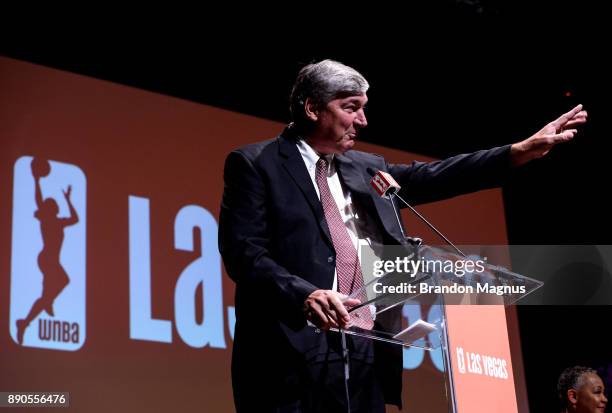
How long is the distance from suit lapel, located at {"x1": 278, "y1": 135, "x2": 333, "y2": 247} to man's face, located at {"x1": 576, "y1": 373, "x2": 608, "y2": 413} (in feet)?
10.3

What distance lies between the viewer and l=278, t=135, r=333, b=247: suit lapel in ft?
7.55

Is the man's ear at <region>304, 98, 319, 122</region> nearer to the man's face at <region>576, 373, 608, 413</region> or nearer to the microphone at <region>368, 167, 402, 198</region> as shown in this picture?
the microphone at <region>368, 167, 402, 198</region>

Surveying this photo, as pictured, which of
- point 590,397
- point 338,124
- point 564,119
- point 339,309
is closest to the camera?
point 339,309

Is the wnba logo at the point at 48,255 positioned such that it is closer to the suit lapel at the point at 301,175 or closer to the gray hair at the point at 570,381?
the suit lapel at the point at 301,175

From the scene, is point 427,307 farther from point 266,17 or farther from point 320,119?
point 266,17

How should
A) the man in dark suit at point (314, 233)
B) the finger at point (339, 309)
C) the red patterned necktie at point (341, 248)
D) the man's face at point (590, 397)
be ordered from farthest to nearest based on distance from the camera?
the man's face at point (590, 397) < the red patterned necktie at point (341, 248) < the man in dark suit at point (314, 233) < the finger at point (339, 309)

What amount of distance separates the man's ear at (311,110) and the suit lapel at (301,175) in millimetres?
95

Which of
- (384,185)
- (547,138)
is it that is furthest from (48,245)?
(547,138)

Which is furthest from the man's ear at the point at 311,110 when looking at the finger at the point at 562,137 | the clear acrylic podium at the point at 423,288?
the finger at the point at 562,137

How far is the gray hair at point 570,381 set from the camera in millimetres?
4914

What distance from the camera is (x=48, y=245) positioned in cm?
403

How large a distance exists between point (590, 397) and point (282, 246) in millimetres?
3257

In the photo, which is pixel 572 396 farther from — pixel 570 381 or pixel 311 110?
pixel 311 110

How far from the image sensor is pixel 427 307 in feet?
6.77
